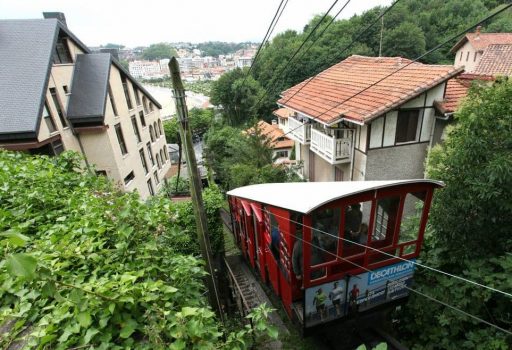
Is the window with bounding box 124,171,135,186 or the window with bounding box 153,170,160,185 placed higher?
the window with bounding box 124,171,135,186

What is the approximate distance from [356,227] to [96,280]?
4.05 meters

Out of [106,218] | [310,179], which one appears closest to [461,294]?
[106,218]

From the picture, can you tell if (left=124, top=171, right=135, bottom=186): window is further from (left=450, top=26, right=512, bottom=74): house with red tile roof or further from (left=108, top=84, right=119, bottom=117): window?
(left=450, top=26, right=512, bottom=74): house with red tile roof

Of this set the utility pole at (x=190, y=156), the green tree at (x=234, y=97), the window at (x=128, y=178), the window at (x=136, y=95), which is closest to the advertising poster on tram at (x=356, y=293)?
the utility pole at (x=190, y=156)

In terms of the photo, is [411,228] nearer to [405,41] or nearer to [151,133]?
[151,133]

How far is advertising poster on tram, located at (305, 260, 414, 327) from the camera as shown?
4.70 m

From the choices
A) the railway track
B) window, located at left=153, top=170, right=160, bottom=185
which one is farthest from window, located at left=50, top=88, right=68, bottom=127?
the railway track

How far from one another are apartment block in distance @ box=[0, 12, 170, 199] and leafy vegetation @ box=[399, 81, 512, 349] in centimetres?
792

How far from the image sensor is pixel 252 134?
1595 cm

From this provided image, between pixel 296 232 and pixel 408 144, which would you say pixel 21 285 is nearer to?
pixel 296 232

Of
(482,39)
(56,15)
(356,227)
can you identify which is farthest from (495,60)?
(56,15)

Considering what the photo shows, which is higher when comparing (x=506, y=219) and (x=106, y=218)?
(x=106, y=218)

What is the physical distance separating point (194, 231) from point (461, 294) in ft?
20.7

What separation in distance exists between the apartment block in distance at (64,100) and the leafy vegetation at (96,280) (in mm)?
4910
